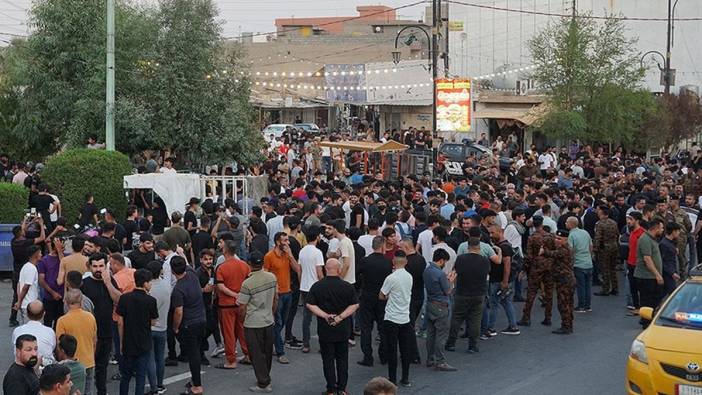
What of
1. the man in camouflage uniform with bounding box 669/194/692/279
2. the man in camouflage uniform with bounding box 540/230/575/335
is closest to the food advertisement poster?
the man in camouflage uniform with bounding box 669/194/692/279

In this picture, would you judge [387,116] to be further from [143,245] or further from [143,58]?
[143,245]

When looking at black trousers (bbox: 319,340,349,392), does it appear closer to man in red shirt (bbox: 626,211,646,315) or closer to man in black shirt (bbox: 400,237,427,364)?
man in black shirt (bbox: 400,237,427,364)

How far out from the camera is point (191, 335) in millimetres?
11797

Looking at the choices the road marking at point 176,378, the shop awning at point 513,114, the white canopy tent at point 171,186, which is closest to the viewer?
the road marking at point 176,378

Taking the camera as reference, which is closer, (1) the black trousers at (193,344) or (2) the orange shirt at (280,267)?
(1) the black trousers at (193,344)

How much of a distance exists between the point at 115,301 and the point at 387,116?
152ft

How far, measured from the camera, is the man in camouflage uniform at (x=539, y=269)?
50.0 ft

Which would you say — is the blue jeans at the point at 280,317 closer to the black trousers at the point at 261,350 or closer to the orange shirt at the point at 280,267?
the orange shirt at the point at 280,267

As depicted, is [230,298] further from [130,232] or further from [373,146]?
[373,146]

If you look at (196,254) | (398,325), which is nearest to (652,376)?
(398,325)

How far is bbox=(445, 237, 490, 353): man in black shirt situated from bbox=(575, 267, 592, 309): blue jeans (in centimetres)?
325

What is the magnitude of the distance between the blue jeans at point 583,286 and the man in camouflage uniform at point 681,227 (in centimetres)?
155

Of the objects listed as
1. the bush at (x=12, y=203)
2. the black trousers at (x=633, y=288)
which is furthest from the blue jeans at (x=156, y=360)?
the bush at (x=12, y=203)

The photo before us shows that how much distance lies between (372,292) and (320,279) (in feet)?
2.43
